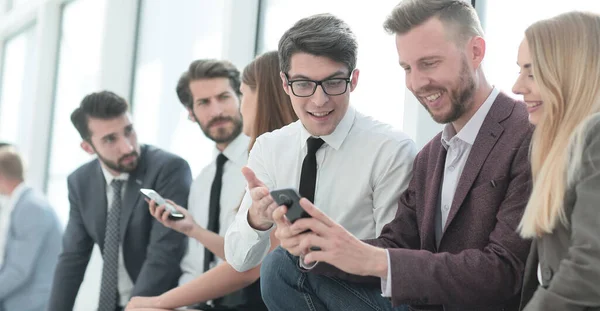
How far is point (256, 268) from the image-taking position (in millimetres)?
3016

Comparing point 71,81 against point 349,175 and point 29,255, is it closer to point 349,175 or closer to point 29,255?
point 29,255

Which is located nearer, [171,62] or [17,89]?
[171,62]

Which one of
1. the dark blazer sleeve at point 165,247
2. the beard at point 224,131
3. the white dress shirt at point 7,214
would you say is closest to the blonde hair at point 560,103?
the beard at point 224,131

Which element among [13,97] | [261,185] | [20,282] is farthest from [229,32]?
[13,97]

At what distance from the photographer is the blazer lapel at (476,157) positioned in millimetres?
2086

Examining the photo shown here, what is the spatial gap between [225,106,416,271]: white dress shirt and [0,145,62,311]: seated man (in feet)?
8.97

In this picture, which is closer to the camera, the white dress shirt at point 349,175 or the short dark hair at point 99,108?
the white dress shirt at point 349,175

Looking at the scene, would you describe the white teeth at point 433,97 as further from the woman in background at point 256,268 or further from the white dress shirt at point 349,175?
the woman in background at point 256,268

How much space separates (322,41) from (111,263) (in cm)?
202

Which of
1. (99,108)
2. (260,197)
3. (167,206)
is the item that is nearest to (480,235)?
(260,197)

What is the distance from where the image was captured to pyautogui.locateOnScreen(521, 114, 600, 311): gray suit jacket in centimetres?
161

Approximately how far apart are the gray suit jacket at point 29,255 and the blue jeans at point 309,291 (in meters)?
3.04

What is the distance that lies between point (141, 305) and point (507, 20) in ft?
6.16

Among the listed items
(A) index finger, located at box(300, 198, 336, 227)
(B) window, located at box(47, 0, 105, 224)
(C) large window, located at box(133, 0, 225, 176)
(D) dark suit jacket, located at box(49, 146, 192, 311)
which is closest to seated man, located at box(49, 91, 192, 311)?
(D) dark suit jacket, located at box(49, 146, 192, 311)
